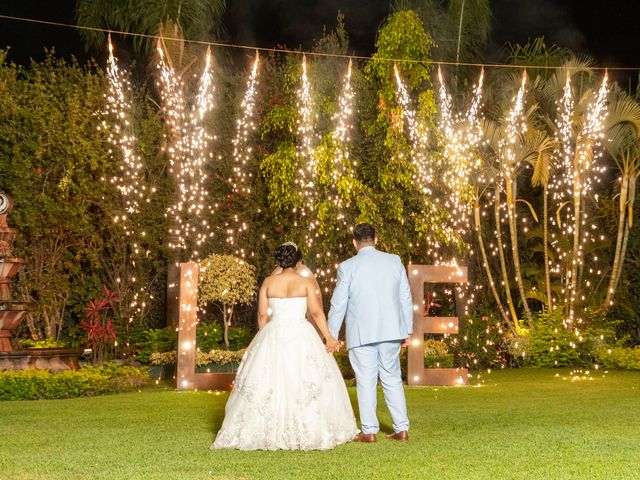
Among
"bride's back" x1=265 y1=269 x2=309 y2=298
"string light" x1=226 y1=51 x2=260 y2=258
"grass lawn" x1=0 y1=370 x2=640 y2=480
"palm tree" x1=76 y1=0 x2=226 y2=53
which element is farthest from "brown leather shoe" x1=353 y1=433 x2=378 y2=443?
"palm tree" x1=76 y1=0 x2=226 y2=53

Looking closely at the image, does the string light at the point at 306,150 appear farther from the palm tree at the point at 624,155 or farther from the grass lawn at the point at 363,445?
the grass lawn at the point at 363,445

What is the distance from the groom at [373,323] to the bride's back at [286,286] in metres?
0.27

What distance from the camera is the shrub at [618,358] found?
15836mm

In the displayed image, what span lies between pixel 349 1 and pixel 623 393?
44.0 ft

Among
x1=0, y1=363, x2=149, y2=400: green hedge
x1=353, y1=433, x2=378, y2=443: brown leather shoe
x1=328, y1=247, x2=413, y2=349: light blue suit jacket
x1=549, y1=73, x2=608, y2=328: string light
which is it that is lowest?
x1=353, y1=433, x2=378, y2=443: brown leather shoe

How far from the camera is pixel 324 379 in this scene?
7.25m

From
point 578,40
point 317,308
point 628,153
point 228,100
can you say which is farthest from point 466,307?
point 317,308

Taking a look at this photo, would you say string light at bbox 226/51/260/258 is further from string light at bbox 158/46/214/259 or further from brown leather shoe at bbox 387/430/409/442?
brown leather shoe at bbox 387/430/409/442

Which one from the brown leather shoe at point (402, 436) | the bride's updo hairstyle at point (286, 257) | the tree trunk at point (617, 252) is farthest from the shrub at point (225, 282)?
the brown leather shoe at point (402, 436)

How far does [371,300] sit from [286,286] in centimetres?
65

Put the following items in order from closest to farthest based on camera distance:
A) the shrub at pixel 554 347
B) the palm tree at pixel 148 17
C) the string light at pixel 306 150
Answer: the shrub at pixel 554 347 → the string light at pixel 306 150 → the palm tree at pixel 148 17

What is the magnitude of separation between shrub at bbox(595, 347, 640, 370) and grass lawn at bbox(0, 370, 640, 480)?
4.41 metres

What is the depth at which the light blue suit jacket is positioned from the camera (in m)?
7.45

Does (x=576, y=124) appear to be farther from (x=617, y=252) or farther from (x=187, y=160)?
(x=187, y=160)
